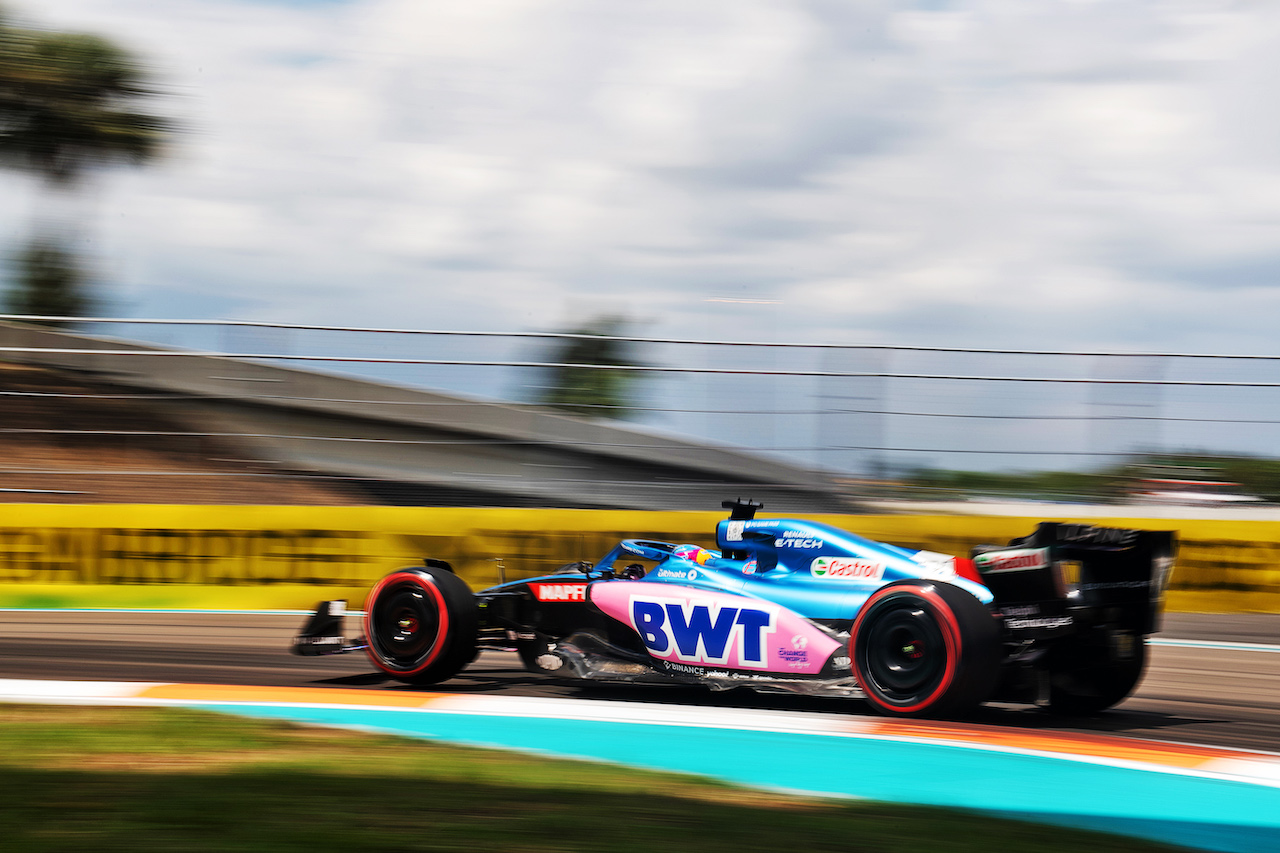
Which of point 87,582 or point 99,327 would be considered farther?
point 99,327

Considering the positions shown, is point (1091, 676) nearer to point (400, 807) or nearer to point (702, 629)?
point (702, 629)

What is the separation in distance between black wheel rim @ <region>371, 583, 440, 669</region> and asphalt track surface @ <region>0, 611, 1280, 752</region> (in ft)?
0.63

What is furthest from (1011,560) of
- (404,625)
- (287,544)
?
(287,544)

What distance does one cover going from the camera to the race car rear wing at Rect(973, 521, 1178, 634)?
505 cm

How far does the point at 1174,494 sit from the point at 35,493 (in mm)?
9510

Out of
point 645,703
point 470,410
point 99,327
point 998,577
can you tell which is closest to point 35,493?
point 99,327

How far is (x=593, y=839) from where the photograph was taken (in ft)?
10.6

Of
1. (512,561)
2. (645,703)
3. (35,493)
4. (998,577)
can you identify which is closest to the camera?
(998,577)

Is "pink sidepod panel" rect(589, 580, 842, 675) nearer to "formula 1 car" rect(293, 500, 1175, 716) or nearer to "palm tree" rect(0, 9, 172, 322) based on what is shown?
"formula 1 car" rect(293, 500, 1175, 716)

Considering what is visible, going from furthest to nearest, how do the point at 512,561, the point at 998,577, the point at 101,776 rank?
the point at 512,561 < the point at 998,577 < the point at 101,776

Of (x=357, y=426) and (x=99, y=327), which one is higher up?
(x=99, y=327)

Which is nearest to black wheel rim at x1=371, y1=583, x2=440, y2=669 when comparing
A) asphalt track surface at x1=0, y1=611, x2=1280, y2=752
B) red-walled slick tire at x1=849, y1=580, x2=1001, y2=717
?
asphalt track surface at x1=0, y1=611, x2=1280, y2=752

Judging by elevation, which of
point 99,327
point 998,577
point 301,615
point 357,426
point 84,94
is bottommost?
point 301,615

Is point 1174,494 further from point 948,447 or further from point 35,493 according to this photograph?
point 35,493
